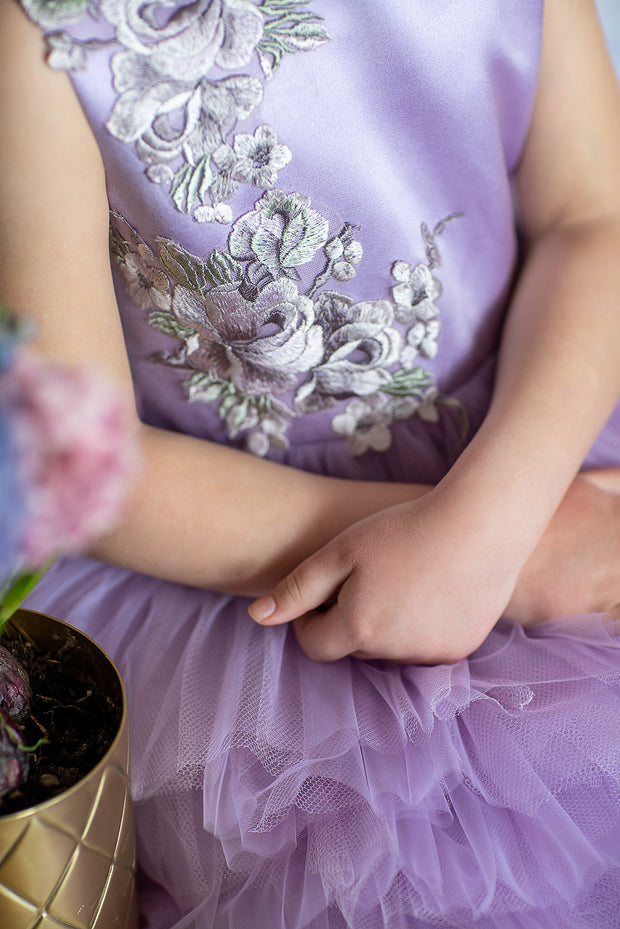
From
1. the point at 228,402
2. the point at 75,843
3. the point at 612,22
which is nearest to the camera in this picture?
the point at 75,843

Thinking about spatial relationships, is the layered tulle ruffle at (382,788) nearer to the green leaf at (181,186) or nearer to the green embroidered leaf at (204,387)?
the green embroidered leaf at (204,387)

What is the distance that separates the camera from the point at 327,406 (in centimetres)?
70

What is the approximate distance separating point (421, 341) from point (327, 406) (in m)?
0.11

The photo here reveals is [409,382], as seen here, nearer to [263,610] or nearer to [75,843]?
[263,610]

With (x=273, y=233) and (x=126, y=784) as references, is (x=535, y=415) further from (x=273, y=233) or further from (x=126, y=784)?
(x=126, y=784)

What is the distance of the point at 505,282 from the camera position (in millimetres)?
757

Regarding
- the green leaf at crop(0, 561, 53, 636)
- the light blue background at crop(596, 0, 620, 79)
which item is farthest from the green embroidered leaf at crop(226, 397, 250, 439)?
the light blue background at crop(596, 0, 620, 79)

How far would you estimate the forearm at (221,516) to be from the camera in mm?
577

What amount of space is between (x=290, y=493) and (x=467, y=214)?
0.33 m

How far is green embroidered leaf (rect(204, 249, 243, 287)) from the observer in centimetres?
57

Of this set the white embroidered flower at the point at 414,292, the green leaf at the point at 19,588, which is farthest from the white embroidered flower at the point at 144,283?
the green leaf at the point at 19,588

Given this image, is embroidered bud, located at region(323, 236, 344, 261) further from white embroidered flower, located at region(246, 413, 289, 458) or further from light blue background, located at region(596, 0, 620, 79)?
light blue background, located at region(596, 0, 620, 79)

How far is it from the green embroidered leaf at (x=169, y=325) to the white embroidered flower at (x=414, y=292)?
19 cm

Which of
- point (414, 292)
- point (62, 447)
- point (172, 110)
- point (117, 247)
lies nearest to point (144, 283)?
point (117, 247)
